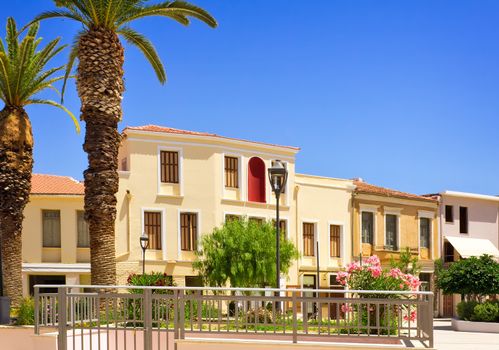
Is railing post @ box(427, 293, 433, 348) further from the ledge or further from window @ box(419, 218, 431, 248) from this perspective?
window @ box(419, 218, 431, 248)

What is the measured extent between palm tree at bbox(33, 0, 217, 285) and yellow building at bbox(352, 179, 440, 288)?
24.3m

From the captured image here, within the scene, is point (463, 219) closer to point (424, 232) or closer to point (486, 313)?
point (424, 232)

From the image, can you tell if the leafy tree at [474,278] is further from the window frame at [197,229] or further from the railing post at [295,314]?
the railing post at [295,314]

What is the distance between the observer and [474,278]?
112 feet

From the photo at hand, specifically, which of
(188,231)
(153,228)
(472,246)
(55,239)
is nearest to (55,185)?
(55,239)

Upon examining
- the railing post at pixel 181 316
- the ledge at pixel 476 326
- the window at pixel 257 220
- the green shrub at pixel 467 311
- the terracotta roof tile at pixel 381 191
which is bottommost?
the ledge at pixel 476 326

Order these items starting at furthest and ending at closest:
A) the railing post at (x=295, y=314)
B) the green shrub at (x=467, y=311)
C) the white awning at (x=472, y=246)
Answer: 1. the white awning at (x=472, y=246)
2. the green shrub at (x=467, y=311)
3. the railing post at (x=295, y=314)

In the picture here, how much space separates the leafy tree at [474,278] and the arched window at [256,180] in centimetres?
1029

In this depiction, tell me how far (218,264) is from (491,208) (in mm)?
24836

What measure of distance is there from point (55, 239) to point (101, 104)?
54.3 feet

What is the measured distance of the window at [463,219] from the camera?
51.8 m

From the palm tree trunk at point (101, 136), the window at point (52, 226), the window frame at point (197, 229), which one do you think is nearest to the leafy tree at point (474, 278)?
the window frame at point (197, 229)

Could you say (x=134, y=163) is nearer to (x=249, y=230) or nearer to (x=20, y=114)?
(x=249, y=230)

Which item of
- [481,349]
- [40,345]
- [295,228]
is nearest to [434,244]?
[295,228]
